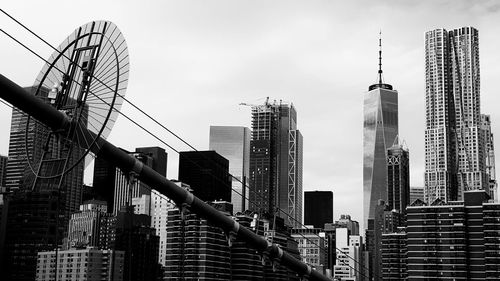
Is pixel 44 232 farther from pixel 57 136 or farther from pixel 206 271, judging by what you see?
pixel 57 136

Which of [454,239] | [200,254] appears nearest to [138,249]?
[200,254]

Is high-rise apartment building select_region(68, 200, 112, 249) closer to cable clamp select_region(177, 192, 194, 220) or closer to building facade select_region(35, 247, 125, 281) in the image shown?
building facade select_region(35, 247, 125, 281)

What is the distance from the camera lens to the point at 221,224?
31.8 metres

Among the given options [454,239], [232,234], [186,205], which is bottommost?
[232,234]

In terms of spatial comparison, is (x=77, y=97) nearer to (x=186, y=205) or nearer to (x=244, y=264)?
(x=186, y=205)

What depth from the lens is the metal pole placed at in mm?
20781

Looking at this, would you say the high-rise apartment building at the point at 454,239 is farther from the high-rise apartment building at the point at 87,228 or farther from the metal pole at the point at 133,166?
the metal pole at the point at 133,166

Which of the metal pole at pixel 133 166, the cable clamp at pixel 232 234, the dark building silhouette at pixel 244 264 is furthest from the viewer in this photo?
the dark building silhouette at pixel 244 264

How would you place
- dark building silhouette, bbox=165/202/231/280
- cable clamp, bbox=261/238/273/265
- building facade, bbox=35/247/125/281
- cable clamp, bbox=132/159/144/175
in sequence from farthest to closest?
building facade, bbox=35/247/125/281 → dark building silhouette, bbox=165/202/231/280 → cable clamp, bbox=261/238/273/265 → cable clamp, bbox=132/159/144/175

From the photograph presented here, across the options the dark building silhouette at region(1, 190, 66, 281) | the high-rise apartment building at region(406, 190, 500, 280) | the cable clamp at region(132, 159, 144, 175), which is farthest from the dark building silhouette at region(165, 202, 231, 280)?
the cable clamp at region(132, 159, 144, 175)

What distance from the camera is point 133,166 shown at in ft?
82.2

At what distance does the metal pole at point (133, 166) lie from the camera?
2078cm

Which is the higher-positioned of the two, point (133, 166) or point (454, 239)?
point (454, 239)

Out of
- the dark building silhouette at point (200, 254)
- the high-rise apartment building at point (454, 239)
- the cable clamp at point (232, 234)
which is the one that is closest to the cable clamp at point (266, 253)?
the cable clamp at point (232, 234)
